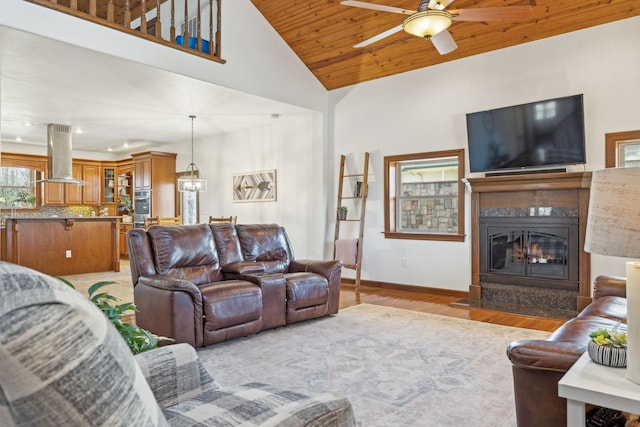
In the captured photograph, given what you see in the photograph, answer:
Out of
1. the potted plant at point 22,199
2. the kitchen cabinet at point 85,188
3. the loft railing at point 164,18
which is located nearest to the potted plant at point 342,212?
the loft railing at point 164,18

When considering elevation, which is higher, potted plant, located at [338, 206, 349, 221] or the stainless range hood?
the stainless range hood

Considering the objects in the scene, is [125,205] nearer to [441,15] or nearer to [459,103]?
[459,103]

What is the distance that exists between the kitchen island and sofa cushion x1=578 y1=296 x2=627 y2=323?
7.46m

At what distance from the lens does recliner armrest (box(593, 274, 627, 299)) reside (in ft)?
10.3

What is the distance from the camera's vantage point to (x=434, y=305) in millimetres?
5121

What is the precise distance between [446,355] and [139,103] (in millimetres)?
5258

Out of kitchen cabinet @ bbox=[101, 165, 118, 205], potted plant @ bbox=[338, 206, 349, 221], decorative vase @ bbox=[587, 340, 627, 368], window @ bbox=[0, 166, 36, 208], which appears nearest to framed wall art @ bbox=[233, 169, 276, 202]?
potted plant @ bbox=[338, 206, 349, 221]

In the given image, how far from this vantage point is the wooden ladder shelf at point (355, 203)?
20.9 ft

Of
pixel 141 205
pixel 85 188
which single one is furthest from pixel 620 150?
pixel 85 188

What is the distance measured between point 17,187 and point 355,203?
794 cm

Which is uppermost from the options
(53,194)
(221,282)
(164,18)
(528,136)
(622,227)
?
(164,18)

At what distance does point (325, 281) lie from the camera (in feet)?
14.5

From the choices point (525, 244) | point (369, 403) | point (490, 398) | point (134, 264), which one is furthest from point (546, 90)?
point (134, 264)

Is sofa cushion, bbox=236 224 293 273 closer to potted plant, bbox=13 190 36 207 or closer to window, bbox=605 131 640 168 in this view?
window, bbox=605 131 640 168
